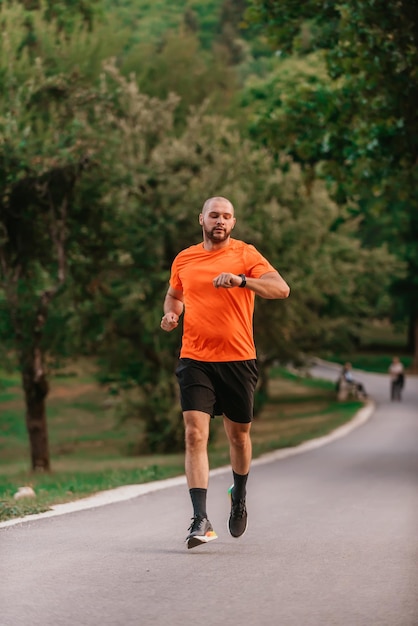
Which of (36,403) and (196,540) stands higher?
(196,540)

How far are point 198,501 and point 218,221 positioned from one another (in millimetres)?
1745

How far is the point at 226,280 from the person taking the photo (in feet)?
22.1

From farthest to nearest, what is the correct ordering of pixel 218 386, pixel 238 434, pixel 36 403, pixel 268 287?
1. pixel 36 403
2. pixel 238 434
3. pixel 218 386
4. pixel 268 287

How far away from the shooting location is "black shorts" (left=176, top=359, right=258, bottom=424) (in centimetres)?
725

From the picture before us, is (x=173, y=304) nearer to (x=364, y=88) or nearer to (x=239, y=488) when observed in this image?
(x=239, y=488)

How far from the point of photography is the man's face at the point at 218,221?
23.7 ft

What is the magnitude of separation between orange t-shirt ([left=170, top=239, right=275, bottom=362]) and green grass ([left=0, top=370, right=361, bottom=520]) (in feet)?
7.99

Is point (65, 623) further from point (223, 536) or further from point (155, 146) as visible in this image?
point (155, 146)

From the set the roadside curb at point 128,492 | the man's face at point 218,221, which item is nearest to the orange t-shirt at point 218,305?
the man's face at point 218,221

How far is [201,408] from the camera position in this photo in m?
7.24

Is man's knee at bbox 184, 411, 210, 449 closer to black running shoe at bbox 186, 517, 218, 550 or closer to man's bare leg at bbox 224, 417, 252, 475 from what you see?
man's bare leg at bbox 224, 417, 252, 475

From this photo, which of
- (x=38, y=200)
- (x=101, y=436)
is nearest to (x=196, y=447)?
(x=38, y=200)

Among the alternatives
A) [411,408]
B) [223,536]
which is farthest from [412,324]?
[223,536]

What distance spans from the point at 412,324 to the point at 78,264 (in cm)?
4932
